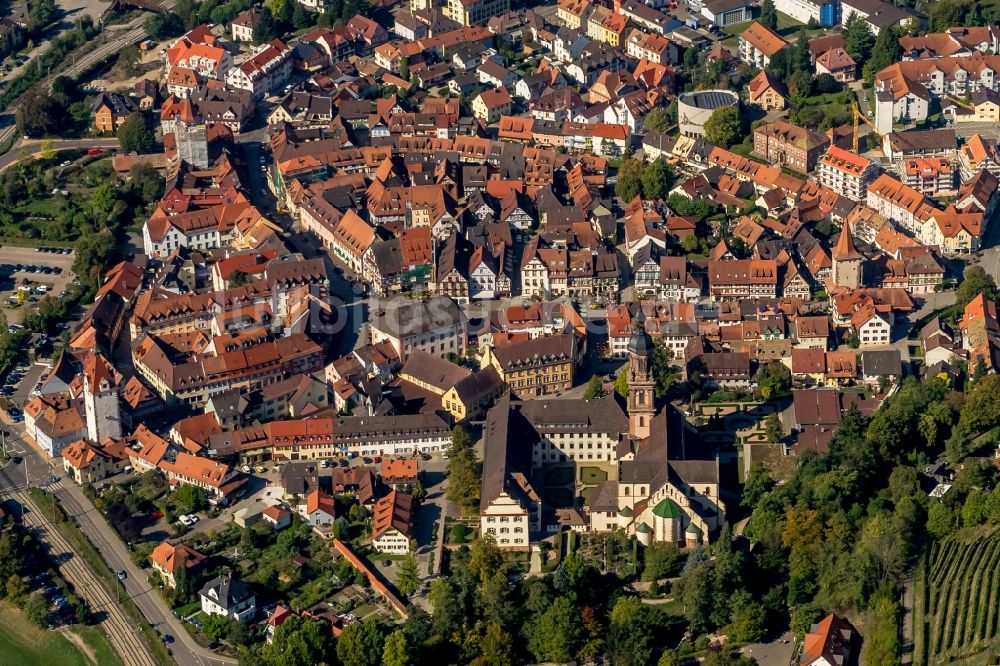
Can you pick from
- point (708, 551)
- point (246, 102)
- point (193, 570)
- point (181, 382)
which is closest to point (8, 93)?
point (246, 102)

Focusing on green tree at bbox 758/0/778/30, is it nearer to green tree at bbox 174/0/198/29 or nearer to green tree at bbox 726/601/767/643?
green tree at bbox 174/0/198/29

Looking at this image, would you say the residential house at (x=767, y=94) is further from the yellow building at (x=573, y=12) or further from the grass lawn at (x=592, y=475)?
the grass lawn at (x=592, y=475)

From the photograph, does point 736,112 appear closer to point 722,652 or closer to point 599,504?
point 599,504

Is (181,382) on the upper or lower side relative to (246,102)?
lower

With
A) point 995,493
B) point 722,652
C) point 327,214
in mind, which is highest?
point 327,214

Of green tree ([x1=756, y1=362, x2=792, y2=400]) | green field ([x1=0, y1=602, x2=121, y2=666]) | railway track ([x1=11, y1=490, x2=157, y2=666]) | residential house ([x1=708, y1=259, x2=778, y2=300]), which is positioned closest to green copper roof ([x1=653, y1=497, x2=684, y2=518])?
green tree ([x1=756, y1=362, x2=792, y2=400])

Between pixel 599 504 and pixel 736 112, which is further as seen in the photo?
pixel 736 112
